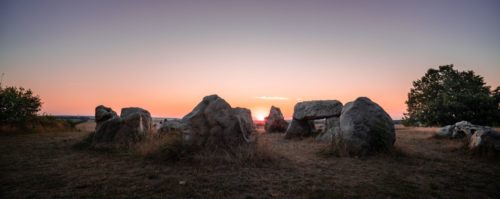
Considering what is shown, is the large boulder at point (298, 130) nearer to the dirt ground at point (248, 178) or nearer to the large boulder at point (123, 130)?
the dirt ground at point (248, 178)

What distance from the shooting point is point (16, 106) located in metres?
14.9

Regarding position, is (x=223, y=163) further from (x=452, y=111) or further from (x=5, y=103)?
(x=452, y=111)

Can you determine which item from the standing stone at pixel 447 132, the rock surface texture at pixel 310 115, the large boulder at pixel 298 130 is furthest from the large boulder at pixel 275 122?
the standing stone at pixel 447 132

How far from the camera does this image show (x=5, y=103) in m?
14.6

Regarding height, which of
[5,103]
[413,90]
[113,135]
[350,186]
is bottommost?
[350,186]

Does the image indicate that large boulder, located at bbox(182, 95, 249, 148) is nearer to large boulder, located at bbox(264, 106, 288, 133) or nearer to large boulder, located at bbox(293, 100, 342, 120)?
large boulder, located at bbox(293, 100, 342, 120)

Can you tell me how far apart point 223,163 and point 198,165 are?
641mm

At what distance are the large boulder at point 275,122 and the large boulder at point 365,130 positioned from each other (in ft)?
38.3

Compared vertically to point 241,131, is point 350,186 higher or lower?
lower

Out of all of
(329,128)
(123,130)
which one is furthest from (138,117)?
(329,128)

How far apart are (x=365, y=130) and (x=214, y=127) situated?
205 inches

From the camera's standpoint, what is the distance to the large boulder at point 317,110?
14.6m

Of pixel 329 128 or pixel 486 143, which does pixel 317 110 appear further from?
pixel 486 143

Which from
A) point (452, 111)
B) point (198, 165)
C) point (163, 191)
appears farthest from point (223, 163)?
point (452, 111)
